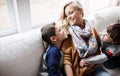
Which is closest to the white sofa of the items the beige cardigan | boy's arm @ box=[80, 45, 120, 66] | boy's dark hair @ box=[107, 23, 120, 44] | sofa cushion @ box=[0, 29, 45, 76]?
sofa cushion @ box=[0, 29, 45, 76]

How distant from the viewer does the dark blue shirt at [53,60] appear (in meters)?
1.33

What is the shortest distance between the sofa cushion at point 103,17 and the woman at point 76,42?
0.20 meters

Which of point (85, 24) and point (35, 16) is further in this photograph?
point (35, 16)

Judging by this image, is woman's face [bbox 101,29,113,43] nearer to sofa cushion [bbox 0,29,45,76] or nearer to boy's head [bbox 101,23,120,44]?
boy's head [bbox 101,23,120,44]

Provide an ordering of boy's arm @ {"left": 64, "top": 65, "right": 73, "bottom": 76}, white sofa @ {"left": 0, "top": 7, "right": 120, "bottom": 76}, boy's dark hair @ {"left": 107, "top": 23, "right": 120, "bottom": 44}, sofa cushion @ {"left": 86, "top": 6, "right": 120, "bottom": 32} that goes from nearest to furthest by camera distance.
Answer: white sofa @ {"left": 0, "top": 7, "right": 120, "bottom": 76}
boy's arm @ {"left": 64, "top": 65, "right": 73, "bottom": 76}
boy's dark hair @ {"left": 107, "top": 23, "right": 120, "bottom": 44}
sofa cushion @ {"left": 86, "top": 6, "right": 120, "bottom": 32}

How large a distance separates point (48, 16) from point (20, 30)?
1.10 feet

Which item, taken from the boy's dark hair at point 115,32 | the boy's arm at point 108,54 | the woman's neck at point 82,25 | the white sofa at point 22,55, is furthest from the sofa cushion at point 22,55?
the boy's dark hair at point 115,32

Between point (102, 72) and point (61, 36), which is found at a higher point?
point (61, 36)

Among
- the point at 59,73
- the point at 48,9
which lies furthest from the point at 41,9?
the point at 59,73

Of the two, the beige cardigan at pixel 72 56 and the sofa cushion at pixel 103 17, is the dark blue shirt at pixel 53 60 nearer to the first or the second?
the beige cardigan at pixel 72 56

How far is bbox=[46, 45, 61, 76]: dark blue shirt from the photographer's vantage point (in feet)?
4.36

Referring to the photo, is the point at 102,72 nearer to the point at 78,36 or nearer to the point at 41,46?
the point at 78,36

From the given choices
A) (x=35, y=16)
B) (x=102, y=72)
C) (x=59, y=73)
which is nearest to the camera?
(x=59, y=73)

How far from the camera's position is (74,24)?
146 centimetres
